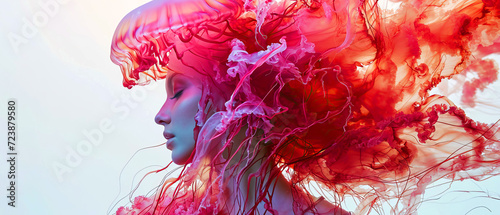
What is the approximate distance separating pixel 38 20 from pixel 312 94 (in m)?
1.38

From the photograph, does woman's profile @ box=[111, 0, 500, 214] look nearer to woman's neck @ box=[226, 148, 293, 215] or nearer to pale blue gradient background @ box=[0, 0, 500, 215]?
woman's neck @ box=[226, 148, 293, 215]

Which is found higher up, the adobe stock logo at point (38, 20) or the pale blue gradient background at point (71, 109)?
the adobe stock logo at point (38, 20)

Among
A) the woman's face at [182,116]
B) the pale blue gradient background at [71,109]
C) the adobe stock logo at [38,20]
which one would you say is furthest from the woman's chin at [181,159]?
the adobe stock logo at [38,20]

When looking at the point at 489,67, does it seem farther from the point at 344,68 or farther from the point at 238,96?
the point at 238,96

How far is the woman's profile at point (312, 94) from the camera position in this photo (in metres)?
1.12

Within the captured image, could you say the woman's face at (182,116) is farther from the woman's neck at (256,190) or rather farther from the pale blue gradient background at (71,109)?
the pale blue gradient background at (71,109)

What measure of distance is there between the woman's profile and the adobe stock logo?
2.96ft

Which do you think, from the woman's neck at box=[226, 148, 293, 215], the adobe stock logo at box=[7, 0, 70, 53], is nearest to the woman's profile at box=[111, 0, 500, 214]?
the woman's neck at box=[226, 148, 293, 215]

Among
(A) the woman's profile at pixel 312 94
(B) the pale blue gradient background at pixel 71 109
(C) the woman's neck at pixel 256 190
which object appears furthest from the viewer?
(B) the pale blue gradient background at pixel 71 109

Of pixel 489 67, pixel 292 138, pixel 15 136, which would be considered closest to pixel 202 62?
pixel 292 138

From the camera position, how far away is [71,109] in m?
2.00

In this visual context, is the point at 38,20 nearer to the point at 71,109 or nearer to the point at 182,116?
the point at 71,109

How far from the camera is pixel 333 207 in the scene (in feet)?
4.25

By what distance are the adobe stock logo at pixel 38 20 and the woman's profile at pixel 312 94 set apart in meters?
0.90
